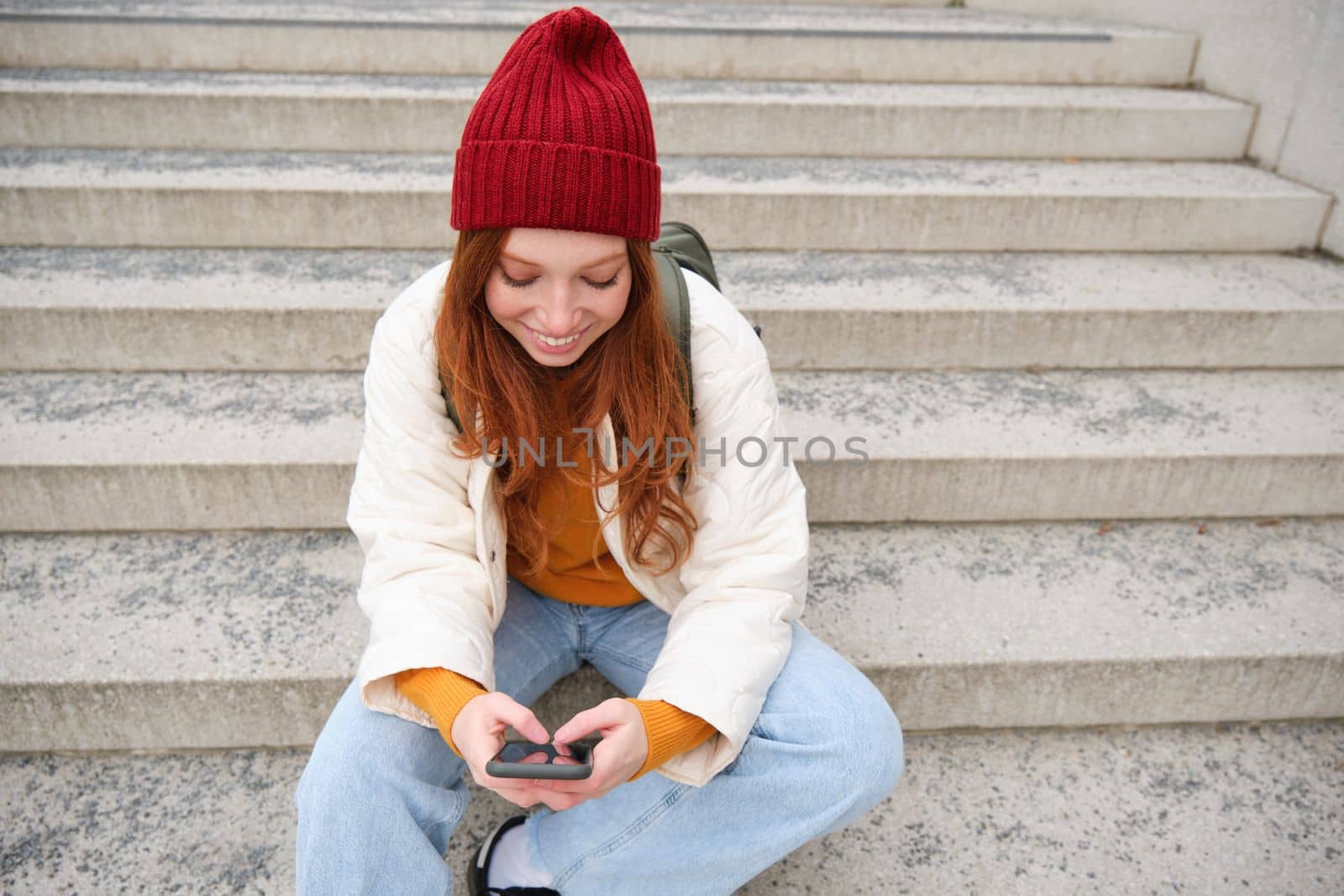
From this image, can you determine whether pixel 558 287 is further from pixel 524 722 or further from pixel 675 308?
Answer: pixel 524 722

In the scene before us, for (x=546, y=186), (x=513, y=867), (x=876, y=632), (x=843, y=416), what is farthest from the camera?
(x=843, y=416)

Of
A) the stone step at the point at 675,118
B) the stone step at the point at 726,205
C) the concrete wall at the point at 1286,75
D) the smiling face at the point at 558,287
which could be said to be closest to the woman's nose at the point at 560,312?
the smiling face at the point at 558,287

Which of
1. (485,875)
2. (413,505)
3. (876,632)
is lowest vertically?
(485,875)

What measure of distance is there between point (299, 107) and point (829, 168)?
1.89 m

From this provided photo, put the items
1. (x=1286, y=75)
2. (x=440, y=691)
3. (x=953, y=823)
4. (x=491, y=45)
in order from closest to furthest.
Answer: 1. (x=440, y=691)
2. (x=953, y=823)
3. (x=1286, y=75)
4. (x=491, y=45)

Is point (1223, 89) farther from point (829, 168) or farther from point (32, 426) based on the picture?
point (32, 426)

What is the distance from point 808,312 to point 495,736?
1.65 metres

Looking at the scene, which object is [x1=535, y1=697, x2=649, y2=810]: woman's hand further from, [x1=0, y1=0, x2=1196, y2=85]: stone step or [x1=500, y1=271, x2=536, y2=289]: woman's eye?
[x1=0, y1=0, x2=1196, y2=85]: stone step

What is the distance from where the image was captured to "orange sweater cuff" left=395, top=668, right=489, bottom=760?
A: 1.25 meters

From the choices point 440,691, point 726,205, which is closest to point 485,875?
point 440,691

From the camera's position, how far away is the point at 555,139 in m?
1.17

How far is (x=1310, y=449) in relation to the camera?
2.27 meters

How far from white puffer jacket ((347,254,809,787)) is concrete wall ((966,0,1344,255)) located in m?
2.70

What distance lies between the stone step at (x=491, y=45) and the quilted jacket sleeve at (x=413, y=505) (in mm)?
2597
